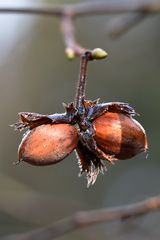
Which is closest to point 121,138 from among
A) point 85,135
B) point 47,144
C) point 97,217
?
point 85,135

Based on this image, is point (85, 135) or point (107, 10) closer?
point (85, 135)

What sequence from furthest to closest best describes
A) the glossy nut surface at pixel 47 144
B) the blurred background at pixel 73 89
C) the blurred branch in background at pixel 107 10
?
1. the blurred background at pixel 73 89
2. the blurred branch in background at pixel 107 10
3. the glossy nut surface at pixel 47 144

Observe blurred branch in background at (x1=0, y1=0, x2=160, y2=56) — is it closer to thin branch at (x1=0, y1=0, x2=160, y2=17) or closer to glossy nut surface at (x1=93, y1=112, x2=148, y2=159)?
thin branch at (x1=0, y1=0, x2=160, y2=17)

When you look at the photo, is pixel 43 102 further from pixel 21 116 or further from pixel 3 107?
pixel 21 116

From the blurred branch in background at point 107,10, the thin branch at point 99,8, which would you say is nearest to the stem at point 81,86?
the blurred branch in background at point 107,10

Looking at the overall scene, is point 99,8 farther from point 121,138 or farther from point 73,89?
point 73,89

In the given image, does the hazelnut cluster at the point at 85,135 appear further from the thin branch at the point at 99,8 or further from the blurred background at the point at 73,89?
the blurred background at the point at 73,89

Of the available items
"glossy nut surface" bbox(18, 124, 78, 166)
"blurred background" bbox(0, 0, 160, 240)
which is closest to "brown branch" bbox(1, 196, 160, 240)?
"glossy nut surface" bbox(18, 124, 78, 166)
